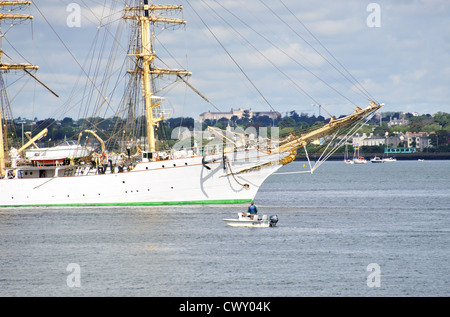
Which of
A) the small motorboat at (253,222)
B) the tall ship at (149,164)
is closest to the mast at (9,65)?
the tall ship at (149,164)

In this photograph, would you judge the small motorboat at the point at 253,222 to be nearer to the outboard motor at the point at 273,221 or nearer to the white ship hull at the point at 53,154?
the outboard motor at the point at 273,221

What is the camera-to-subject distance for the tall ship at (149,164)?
78.8 meters

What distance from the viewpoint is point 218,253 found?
5244cm

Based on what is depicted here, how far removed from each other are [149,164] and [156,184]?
2100 mm

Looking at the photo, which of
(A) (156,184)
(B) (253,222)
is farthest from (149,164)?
(B) (253,222)

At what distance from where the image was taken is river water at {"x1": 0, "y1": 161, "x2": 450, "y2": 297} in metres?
43.5

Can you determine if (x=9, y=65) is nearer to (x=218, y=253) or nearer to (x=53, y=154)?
(x=53, y=154)

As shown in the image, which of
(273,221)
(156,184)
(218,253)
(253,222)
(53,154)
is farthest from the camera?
(53,154)

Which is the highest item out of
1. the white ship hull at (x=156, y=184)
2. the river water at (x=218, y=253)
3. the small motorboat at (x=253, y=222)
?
the white ship hull at (x=156, y=184)

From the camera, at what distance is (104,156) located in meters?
83.3

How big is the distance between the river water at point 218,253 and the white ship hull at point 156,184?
185 centimetres

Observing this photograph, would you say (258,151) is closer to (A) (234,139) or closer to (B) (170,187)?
(A) (234,139)

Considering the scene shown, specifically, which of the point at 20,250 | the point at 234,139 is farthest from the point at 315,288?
the point at 234,139
